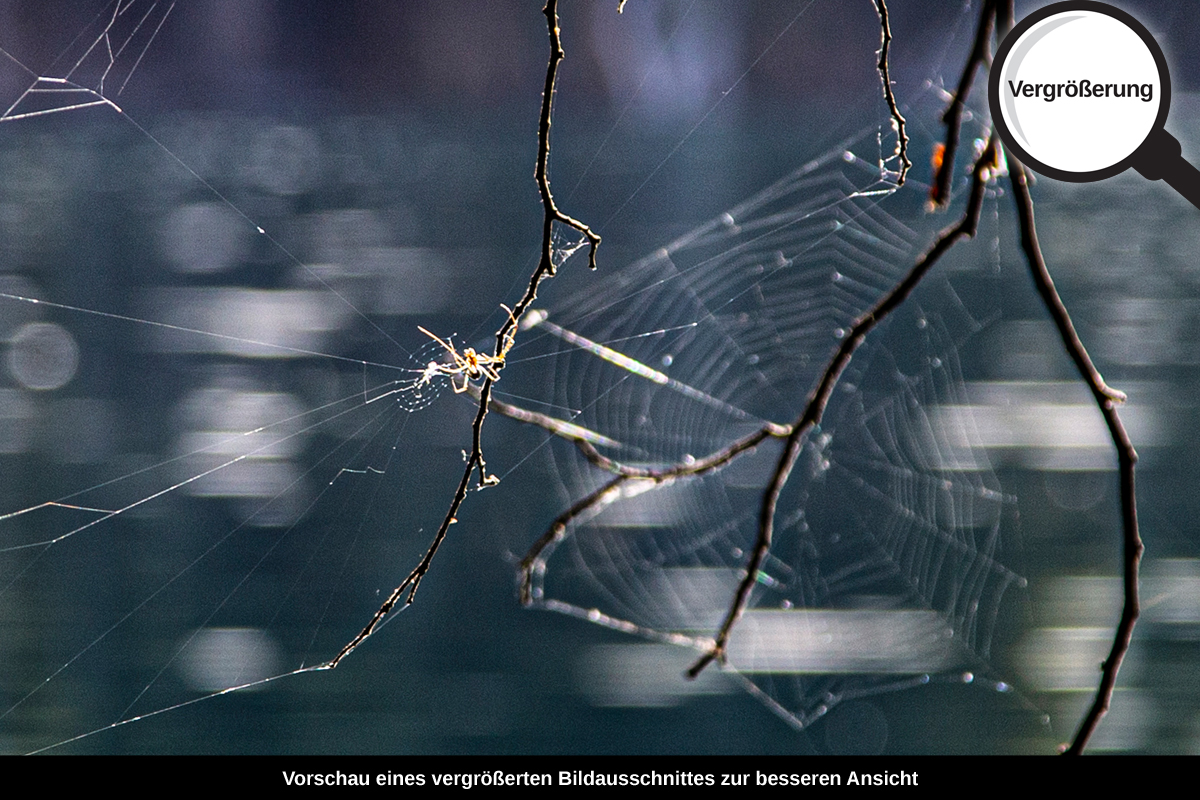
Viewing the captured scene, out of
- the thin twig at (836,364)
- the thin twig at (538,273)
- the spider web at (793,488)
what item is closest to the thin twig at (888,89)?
the thin twig at (836,364)

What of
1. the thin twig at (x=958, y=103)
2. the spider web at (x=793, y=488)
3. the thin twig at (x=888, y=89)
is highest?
the spider web at (x=793, y=488)

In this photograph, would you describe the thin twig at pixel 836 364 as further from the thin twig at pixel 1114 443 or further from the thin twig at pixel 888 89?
the thin twig at pixel 888 89

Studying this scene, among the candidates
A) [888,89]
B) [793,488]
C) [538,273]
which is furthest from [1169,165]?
[793,488]

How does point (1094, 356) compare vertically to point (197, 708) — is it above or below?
above

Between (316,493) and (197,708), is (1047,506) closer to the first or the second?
(316,493)

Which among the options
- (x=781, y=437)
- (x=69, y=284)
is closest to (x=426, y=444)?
(x=69, y=284)

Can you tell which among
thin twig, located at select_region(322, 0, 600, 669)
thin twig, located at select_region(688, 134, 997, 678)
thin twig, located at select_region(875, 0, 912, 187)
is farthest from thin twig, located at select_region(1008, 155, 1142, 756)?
thin twig, located at select_region(322, 0, 600, 669)

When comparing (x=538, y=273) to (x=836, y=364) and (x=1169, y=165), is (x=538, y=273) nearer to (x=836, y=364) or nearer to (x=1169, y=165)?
(x=836, y=364)
